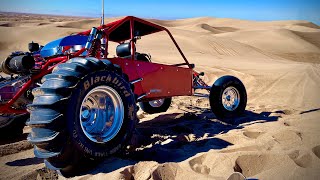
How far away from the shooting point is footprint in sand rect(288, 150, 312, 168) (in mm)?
2789

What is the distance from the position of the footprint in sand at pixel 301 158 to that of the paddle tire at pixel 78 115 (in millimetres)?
1645

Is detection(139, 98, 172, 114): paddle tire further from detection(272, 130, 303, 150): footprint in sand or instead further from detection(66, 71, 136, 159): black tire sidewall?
Result: detection(272, 130, 303, 150): footprint in sand

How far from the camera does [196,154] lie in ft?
10.3

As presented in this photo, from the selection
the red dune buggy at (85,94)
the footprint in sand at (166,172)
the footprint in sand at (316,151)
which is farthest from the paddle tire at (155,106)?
the footprint in sand at (316,151)

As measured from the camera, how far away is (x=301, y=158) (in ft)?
9.45

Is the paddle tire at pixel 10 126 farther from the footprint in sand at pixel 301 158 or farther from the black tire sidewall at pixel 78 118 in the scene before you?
the footprint in sand at pixel 301 158

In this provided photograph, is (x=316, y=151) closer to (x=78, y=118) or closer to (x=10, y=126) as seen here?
(x=78, y=118)

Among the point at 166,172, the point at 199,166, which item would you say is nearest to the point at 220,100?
the point at 199,166

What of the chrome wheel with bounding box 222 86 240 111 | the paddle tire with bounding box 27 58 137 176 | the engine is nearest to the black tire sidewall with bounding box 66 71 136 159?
the paddle tire with bounding box 27 58 137 176

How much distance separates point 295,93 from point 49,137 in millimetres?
6882

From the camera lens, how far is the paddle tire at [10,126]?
165 inches

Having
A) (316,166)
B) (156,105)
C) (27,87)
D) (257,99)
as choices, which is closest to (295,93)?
(257,99)

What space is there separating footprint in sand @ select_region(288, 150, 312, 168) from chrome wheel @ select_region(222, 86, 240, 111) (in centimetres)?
244

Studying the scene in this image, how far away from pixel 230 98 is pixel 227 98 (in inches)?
3.5
